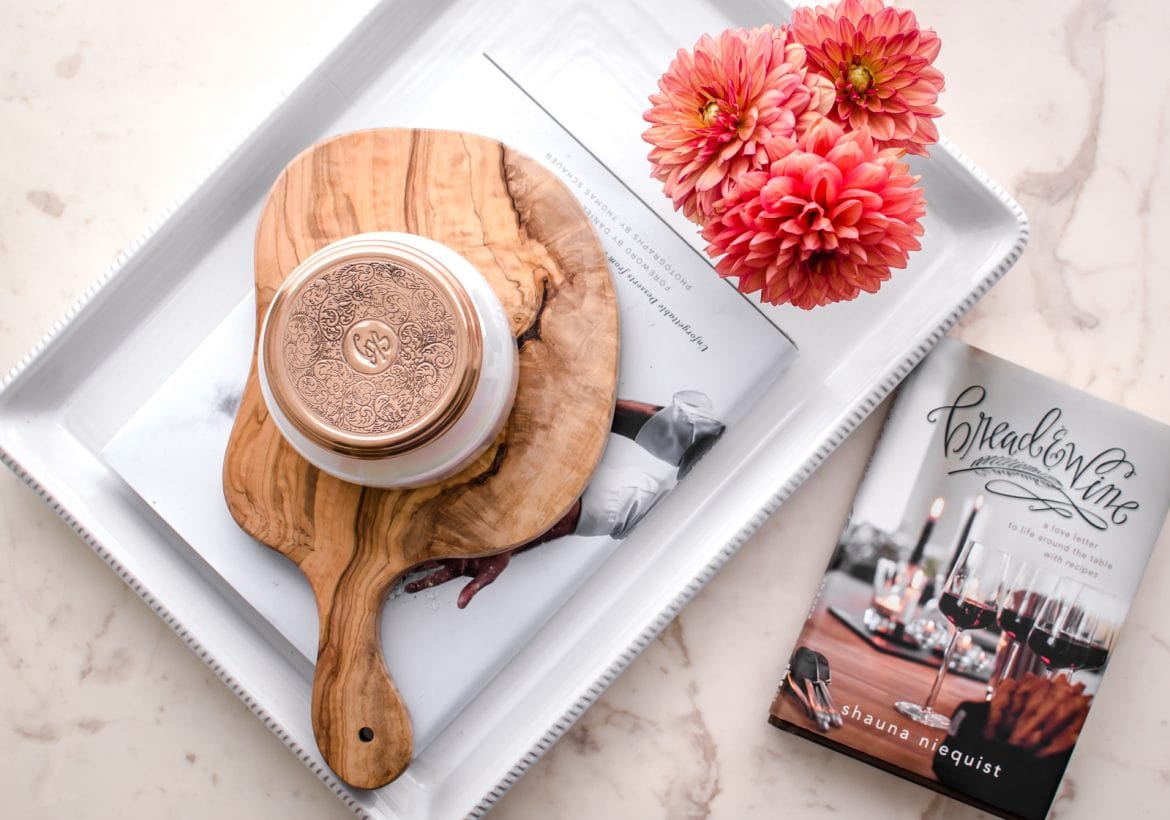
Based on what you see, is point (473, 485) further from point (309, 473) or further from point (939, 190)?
point (939, 190)

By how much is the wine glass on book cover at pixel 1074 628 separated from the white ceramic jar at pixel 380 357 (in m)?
0.38

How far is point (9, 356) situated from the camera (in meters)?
0.62

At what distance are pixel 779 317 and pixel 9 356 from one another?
52 centimetres

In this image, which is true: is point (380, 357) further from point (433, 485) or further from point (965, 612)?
point (965, 612)

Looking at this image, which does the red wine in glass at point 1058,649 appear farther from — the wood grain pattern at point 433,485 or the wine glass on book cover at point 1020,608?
the wood grain pattern at point 433,485

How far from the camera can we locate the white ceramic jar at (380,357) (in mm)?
460

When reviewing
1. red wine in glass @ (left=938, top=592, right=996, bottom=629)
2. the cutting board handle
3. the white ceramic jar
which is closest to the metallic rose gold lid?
the white ceramic jar

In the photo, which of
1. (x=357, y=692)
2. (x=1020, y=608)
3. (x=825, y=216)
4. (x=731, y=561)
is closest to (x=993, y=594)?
(x=1020, y=608)

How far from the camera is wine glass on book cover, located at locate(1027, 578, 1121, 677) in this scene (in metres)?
0.57

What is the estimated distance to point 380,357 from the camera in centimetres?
47

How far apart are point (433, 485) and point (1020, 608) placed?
1.23 feet

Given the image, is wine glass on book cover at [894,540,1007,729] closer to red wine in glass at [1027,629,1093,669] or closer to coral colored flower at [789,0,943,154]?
red wine in glass at [1027,629,1093,669]

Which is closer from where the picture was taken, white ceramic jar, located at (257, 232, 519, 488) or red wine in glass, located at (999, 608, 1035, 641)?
white ceramic jar, located at (257, 232, 519, 488)

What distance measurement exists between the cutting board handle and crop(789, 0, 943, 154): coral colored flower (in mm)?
360
